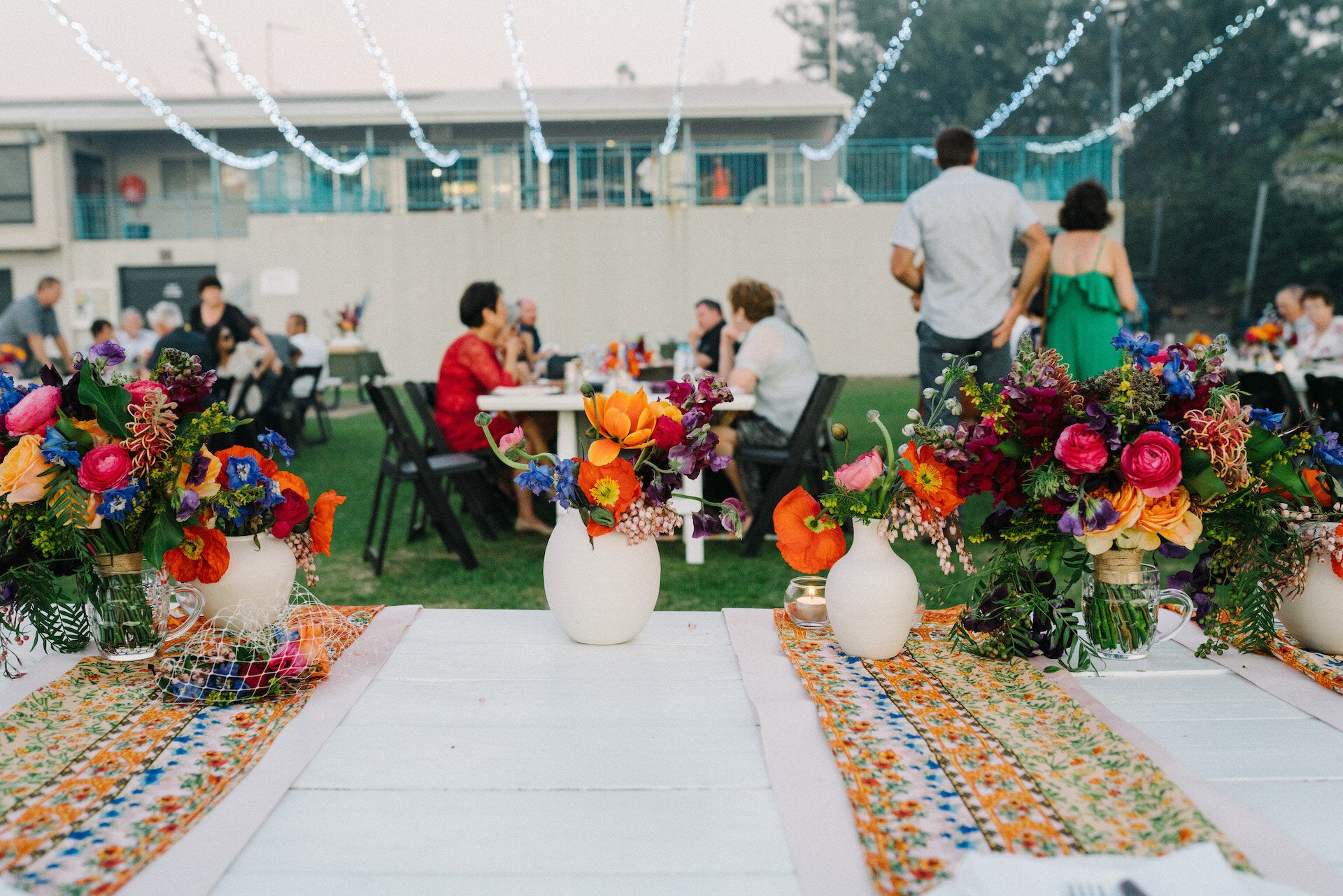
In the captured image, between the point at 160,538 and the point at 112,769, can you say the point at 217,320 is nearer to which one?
the point at 160,538

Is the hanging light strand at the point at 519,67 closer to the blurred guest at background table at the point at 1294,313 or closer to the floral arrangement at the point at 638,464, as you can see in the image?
the blurred guest at background table at the point at 1294,313

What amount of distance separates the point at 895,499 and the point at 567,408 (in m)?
3.40

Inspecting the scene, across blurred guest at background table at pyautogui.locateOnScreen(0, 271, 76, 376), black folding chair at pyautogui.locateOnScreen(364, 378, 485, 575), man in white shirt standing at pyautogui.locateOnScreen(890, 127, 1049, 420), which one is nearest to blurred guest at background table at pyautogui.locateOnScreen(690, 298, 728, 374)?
man in white shirt standing at pyautogui.locateOnScreen(890, 127, 1049, 420)

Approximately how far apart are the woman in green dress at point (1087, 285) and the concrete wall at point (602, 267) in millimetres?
12366

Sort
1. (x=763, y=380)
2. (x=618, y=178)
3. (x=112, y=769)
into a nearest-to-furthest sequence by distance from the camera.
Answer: (x=112, y=769) → (x=763, y=380) → (x=618, y=178)

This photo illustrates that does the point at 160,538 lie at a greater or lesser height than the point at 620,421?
lesser

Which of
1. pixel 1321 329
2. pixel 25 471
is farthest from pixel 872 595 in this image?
pixel 1321 329

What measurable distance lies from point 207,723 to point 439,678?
27 centimetres

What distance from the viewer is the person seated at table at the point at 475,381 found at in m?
5.09

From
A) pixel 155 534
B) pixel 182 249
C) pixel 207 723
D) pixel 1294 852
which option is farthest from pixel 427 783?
pixel 182 249

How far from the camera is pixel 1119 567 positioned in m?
1.32

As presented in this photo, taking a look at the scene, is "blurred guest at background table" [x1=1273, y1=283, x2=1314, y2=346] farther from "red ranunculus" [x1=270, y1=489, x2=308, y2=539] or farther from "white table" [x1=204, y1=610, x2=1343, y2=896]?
"red ranunculus" [x1=270, y1=489, x2=308, y2=539]

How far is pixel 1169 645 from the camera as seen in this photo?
1.49 m

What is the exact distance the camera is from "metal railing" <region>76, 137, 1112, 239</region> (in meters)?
16.9
